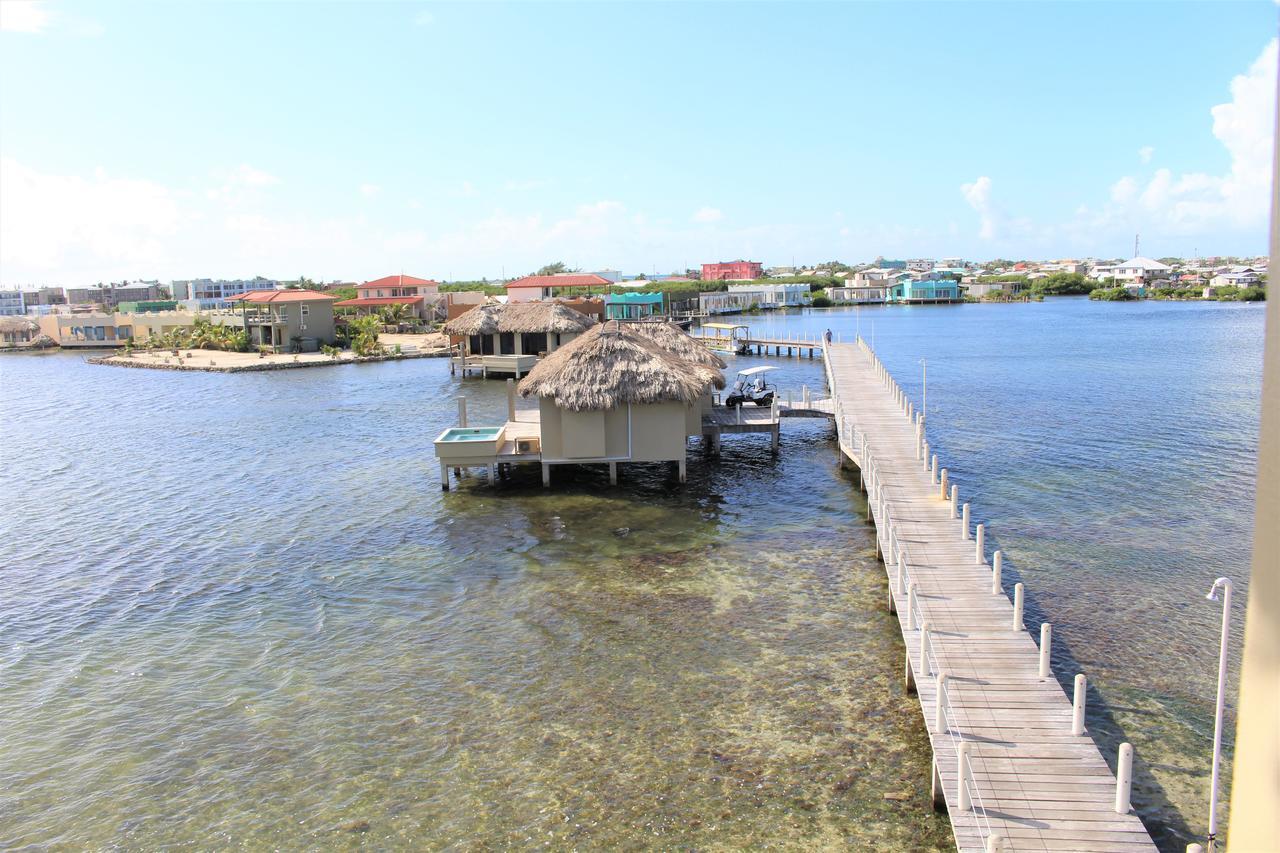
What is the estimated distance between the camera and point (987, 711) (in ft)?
36.3

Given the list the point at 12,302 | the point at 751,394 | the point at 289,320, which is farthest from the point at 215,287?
the point at 751,394

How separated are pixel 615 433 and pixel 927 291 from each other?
138865mm

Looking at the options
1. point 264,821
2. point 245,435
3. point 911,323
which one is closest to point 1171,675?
point 264,821

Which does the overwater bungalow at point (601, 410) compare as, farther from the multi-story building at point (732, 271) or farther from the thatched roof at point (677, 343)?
the multi-story building at point (732, 271)

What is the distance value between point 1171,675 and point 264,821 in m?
13.2

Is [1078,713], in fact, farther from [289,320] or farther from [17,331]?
[17,331]

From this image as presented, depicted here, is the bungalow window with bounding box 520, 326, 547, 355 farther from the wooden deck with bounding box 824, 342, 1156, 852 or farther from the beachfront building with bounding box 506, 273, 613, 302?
the wooden deck with bounding box 824, 342, 1156, 852

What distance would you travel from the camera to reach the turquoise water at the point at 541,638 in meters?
11.4

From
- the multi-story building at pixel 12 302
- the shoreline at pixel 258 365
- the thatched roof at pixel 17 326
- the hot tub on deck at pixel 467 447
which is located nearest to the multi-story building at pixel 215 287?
the multi-story building at pixel 12 302

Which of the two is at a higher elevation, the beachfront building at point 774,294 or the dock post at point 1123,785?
the beachfront building at point 774,294

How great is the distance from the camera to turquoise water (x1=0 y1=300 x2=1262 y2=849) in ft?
37.3

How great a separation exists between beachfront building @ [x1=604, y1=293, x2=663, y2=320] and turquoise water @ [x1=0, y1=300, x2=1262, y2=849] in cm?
4452

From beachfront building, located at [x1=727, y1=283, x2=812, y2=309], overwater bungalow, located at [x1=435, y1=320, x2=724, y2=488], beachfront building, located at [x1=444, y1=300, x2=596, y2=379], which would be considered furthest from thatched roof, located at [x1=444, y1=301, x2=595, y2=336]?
beachfront building, located at [x1=727, y1=283, x2=812, y2=309]

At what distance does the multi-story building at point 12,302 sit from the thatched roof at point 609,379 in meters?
173
